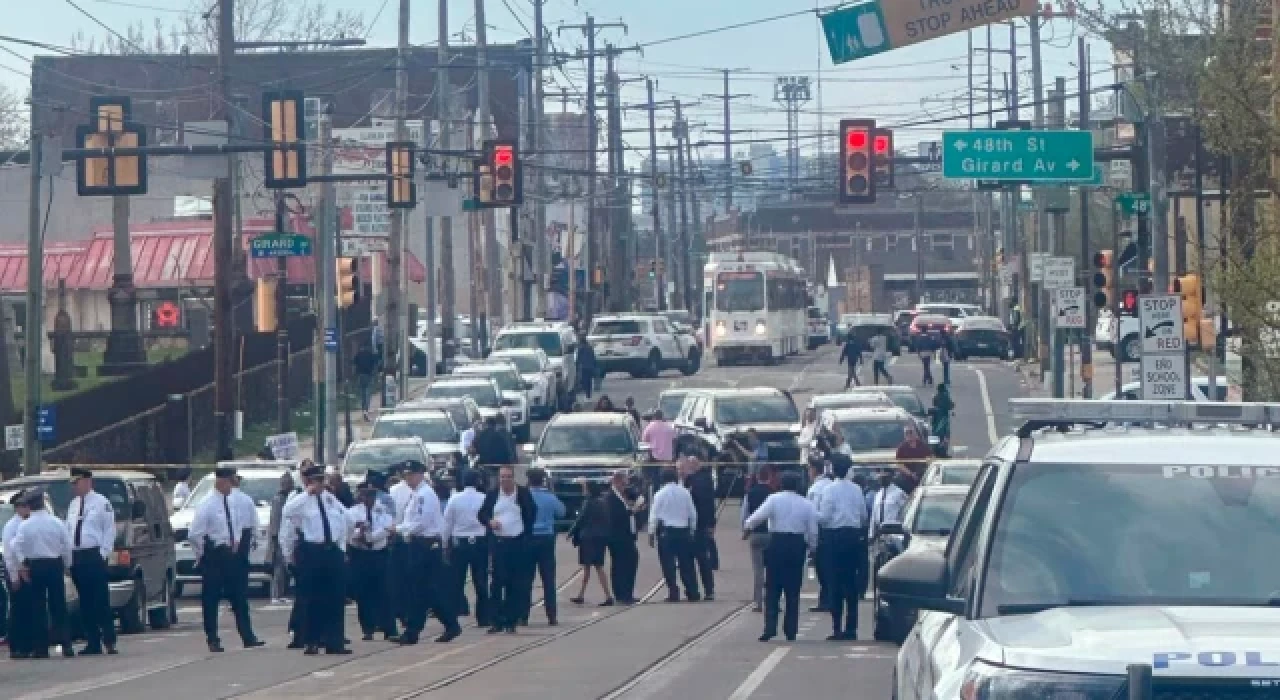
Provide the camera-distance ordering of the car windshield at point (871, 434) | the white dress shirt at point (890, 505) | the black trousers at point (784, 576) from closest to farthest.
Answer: the black trousers at point (784, 576)
the white dress shirt at point (890, 505)
the car windshield at point (871, 434)

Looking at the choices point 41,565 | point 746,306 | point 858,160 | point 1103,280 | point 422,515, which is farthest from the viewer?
point 746,306

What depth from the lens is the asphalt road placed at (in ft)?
53.9

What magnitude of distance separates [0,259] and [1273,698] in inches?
2670

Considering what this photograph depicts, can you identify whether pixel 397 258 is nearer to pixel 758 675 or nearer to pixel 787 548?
pixel 787 548

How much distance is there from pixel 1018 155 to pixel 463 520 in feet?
46.9

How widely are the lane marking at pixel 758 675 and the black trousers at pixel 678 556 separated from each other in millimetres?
5412

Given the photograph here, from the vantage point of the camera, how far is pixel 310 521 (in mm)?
20172

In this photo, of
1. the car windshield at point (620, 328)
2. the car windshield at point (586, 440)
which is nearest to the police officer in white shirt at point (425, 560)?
the car windshield at point (586, 440)

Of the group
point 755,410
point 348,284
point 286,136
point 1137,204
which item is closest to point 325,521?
point 286,136

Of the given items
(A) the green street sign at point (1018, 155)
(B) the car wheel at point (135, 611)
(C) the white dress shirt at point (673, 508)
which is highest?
(A) the green street sign at point (1018, 155)

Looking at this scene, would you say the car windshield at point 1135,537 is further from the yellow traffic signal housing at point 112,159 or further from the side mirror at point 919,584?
the yellow traffic signal housing at point 112,159

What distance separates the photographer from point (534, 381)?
172ft

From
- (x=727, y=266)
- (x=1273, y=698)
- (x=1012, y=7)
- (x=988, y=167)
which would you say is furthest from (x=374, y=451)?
(x=727, y=266)

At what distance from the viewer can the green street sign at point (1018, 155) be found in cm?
3291
